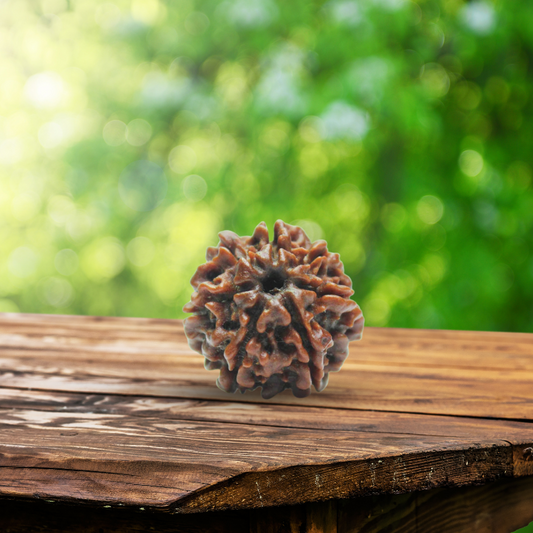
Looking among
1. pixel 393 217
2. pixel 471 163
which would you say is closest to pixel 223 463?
pixel 393 217

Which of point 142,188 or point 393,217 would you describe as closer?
point 393,217

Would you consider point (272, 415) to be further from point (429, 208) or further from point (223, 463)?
point (429, 208)

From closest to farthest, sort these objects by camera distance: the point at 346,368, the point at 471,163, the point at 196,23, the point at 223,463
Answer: the point at 223,463
the point at 346,368
the point at 471,163
the point at 196,23

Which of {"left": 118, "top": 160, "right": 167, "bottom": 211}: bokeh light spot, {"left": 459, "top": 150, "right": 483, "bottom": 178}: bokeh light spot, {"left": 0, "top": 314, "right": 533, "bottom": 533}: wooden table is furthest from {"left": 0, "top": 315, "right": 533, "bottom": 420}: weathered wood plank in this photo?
{"left": 118, "top": 160, "right": 167, "bottom": 211}: bokeh light spot

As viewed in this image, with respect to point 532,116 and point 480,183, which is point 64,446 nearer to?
point 480,183

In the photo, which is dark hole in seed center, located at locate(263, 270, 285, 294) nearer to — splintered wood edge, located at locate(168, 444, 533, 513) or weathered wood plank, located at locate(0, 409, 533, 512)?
weathered wood plank, located at locate(0, 409, 533, 512)

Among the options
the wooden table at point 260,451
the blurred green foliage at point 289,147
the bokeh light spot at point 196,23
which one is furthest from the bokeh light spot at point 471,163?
the wooden table at point 260,451

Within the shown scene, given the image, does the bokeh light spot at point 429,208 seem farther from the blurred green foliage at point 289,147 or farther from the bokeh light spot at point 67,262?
the bokeh light spot at point 67,262
